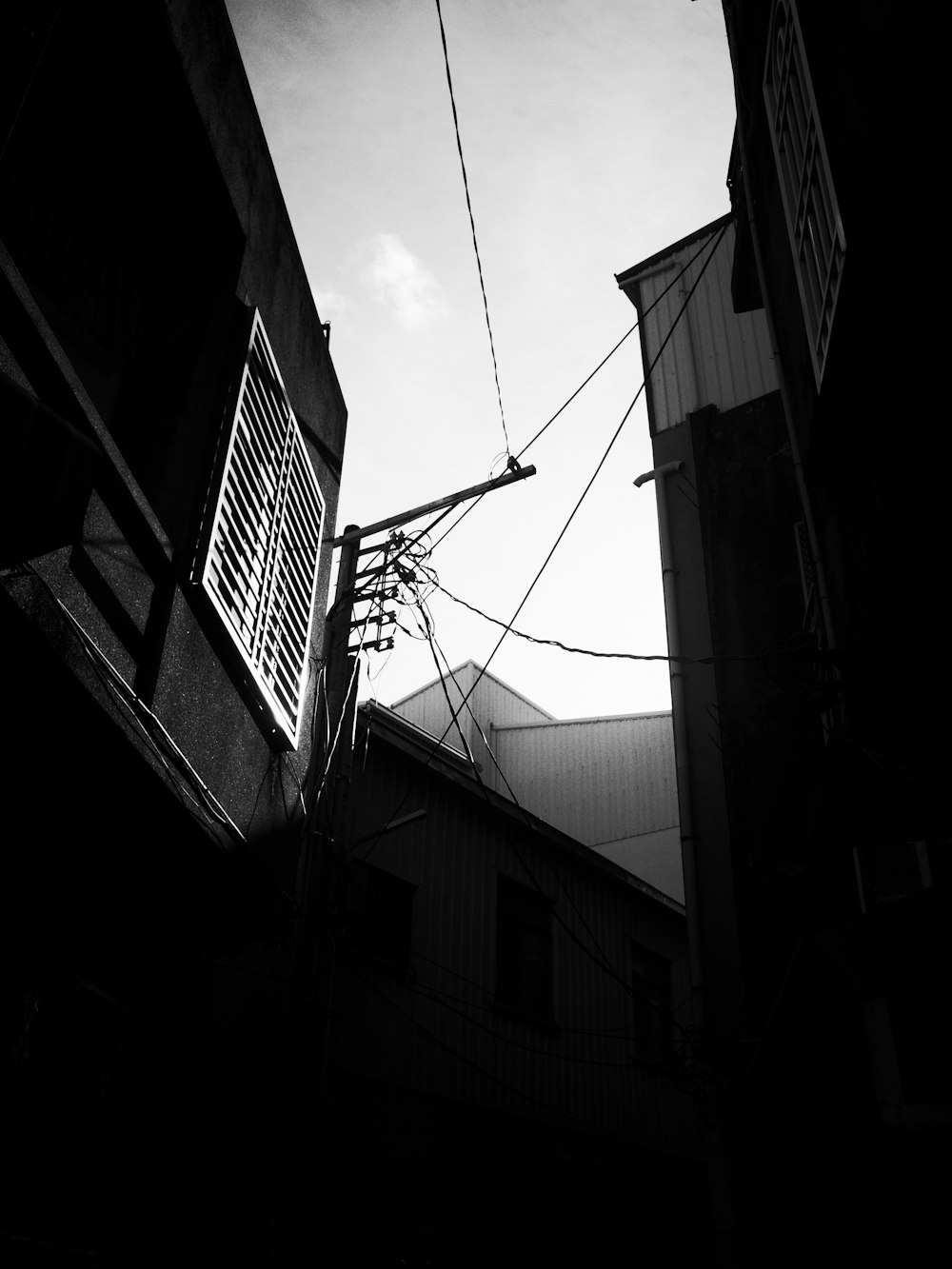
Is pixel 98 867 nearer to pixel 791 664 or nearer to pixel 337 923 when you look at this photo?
pixel 337 923

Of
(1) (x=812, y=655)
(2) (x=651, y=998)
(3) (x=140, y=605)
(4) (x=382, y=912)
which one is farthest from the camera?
(2) (x=651, y=998)

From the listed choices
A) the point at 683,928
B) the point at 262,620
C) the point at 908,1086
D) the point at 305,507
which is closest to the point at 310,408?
the point at 305,507

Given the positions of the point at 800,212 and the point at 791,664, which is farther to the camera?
the point at 791,664

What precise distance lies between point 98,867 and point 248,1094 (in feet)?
18.9

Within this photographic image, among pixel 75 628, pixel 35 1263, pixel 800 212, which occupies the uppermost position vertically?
pixel 800 212

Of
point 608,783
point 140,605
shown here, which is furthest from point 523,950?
point 140,605

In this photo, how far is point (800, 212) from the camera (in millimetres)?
7211

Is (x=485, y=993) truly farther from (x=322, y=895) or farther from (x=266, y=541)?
(x=266, y=541)

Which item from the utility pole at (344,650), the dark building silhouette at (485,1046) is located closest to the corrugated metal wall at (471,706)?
the dark building silhouette at (485,1046)

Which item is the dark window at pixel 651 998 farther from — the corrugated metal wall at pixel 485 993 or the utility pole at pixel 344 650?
the utility pole at pixel 344 650

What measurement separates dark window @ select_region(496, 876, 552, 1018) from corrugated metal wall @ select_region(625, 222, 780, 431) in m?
8.32

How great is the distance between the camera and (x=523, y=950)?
1647 centimetres

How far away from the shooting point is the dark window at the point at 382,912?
13.1m

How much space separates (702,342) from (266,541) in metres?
10.4
